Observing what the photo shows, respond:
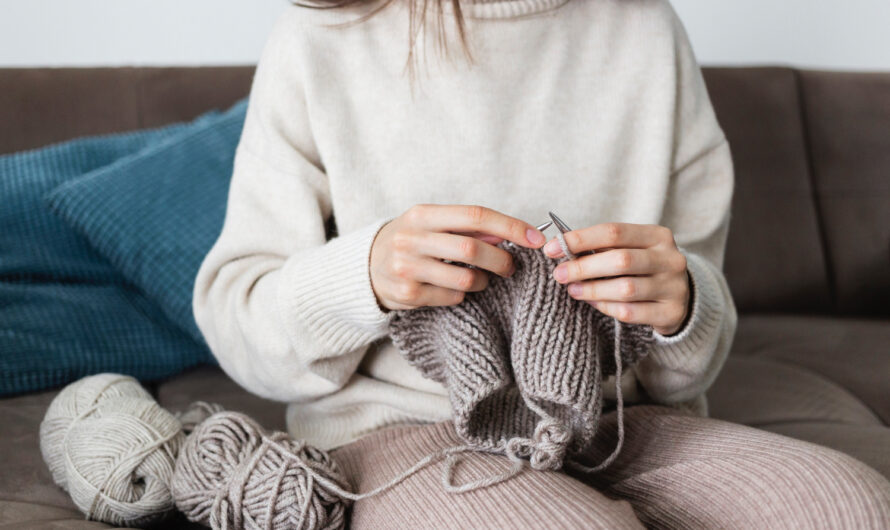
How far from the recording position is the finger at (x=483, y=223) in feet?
2.32

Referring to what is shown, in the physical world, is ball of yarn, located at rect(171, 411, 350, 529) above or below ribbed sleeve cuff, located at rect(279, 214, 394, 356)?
below

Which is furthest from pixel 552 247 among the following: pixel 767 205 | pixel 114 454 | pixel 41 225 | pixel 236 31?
pixel 236 31

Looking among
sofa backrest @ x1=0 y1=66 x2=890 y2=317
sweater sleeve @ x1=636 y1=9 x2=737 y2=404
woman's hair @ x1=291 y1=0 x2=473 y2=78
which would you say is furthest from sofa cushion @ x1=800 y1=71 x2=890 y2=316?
woman's hair @ x1=291 y1=0 x2=473 y2=78

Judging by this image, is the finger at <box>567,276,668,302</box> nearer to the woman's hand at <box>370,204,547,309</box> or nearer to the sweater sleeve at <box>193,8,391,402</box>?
the woman's hand at <box>370,204,547,309</box>

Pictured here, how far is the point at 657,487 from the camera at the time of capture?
0.74m

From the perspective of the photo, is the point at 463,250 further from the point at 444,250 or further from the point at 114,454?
the point at 114,454

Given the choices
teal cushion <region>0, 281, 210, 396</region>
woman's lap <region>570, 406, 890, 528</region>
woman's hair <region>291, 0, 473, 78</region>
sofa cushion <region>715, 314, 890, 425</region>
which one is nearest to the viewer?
woman's lap <region>570, 406, 890, 528</region>

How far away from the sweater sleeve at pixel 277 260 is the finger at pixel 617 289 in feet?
0.71

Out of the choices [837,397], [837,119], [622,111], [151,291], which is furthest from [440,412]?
[837,119]

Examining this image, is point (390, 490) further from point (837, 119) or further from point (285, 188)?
point (837, 119)

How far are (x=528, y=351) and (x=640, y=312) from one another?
0.11 metres

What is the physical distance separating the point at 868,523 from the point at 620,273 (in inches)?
10.6

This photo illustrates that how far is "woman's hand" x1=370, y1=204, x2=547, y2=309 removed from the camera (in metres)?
0.71

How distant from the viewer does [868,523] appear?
23.4 inches
